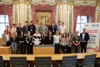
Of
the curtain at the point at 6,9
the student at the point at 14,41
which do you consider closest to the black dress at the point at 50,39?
the student at the point at 14,41

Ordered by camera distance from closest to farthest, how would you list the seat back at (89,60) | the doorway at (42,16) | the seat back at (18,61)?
the seat back at (18,61) → the seat back at (89,60) → the doorway at (42,16)

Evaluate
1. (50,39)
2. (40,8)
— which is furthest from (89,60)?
(40,8)

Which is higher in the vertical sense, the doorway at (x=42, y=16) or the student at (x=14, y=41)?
the doorway at (x=42, y=16)

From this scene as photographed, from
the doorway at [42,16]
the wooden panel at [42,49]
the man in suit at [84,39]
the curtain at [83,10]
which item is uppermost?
the curtain at [83,10]

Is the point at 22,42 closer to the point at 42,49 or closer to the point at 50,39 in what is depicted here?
the point at 42,49

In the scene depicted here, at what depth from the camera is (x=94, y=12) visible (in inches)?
326

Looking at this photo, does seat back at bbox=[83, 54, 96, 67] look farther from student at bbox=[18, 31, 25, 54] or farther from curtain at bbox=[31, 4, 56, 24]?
curtain at bbox=[31, 4, 56, 24]

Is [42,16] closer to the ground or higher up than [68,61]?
higher up

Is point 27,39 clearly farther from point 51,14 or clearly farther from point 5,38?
point 51,14

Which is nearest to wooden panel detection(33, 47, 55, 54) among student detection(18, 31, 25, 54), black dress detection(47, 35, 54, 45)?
black dress detection(47, 35, 54, 45)

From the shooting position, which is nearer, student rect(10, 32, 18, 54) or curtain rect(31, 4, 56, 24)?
student rect(10, 32, 18, 54)

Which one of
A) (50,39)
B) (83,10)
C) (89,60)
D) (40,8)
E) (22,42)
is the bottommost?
(89,60)

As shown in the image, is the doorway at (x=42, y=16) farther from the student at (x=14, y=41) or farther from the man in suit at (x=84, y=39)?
the man in suit at (x=84, y=39)

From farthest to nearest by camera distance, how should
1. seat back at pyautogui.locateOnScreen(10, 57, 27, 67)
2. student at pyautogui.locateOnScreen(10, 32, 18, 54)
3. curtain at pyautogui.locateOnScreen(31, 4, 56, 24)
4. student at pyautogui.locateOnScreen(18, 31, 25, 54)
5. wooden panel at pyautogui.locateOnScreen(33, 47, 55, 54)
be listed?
curtain at pyautogui.locateOnScreen(31, 4, 56, 24) < student at pyautogui.locateOnScreen(10, 32, 18, 54) < student at pyautogui.locateOnScreen(18, 31, 25, 54) < wooden panel at pyautogui.locateOnScreen(33, 47, 55, 54) < seat back at pyautogui.locateOnScreen(10, 57, 27, 67)
